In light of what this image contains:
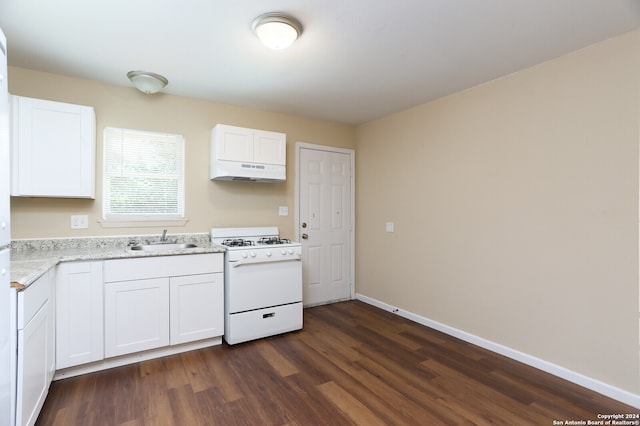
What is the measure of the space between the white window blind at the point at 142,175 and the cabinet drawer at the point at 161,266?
715mm

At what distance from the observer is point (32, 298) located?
1747mm

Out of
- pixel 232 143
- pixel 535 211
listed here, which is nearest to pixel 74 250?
pixel 232 143

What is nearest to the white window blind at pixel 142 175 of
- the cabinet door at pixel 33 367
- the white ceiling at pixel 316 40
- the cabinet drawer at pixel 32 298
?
the white ceiling at pixel 316 40

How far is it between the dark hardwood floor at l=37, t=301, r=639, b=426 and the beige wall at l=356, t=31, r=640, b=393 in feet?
1.20

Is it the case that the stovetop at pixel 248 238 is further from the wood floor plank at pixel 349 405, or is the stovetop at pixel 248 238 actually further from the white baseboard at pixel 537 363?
the white baseboard at pixel 537 363

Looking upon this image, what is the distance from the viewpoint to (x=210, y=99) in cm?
344

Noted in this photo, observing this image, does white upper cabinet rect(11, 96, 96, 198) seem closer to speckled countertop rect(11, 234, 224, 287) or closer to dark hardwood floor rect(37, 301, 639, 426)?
speckled countertop rect(11, 234, 224, 287)

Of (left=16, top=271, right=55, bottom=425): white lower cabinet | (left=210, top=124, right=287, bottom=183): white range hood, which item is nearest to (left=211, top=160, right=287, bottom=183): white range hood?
(left=210, top=124, right=287, bottom=183): white range hood

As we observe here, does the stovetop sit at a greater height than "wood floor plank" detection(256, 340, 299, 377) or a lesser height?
greater

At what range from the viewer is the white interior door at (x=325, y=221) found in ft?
13.5

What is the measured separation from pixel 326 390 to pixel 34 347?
68.7 inches

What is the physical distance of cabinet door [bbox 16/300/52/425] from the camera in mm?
1589

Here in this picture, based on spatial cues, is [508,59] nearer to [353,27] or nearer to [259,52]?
[353,27]

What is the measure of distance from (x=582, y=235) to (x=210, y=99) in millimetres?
3508
